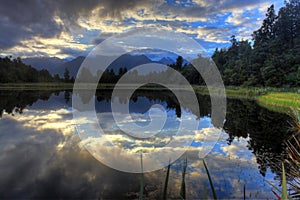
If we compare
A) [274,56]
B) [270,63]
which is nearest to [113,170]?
[270,63]

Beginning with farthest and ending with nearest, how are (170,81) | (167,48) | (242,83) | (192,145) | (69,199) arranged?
(170,81), (242,83), (167,48), (192,145), (69,199)

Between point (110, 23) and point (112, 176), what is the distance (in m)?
16.8

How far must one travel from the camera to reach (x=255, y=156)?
7.51 meters

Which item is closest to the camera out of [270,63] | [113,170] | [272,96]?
[113,170]

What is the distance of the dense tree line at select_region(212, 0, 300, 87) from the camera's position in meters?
31.2

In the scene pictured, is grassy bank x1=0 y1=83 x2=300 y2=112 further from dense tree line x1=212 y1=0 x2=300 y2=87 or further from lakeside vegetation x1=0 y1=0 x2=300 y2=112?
dense tree line x1=212 y1=0 x2=300 y2=87

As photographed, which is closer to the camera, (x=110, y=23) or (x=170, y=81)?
(x=110, y=23)

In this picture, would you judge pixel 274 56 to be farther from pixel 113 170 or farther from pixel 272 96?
pixel 113 170

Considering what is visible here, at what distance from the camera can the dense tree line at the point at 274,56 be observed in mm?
31250

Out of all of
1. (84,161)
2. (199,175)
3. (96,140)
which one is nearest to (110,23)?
(96,140)

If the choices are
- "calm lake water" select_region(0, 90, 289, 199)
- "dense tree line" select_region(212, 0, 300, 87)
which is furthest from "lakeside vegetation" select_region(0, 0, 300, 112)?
"calm lake water" select_region(0, 90, 289, 199)

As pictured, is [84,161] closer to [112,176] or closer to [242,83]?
[112,176]

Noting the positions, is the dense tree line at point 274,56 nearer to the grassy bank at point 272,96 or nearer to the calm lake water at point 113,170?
the grassy bank at point 272,96

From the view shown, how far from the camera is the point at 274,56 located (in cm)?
3309
